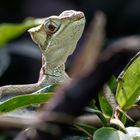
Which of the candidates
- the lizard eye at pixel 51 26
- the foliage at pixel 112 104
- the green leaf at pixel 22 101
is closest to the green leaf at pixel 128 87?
the foliage at pixel 112 104

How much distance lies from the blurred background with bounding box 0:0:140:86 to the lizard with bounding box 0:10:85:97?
204 centimetres

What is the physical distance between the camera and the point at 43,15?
20.5 feet

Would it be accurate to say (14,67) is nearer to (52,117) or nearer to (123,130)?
(123,130)

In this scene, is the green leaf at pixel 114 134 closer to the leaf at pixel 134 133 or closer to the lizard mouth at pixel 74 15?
the leaf at pixel 134 133

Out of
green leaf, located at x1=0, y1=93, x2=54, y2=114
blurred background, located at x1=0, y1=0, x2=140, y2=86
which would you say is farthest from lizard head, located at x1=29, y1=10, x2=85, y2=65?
blurred background, located at x1=0, y1=0, x2=140, y2=86

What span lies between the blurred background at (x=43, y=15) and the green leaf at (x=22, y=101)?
11.1 feet

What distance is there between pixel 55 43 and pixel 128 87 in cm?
119

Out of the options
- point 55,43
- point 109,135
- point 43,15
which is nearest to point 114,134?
point 109,135

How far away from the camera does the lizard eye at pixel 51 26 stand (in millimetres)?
2717

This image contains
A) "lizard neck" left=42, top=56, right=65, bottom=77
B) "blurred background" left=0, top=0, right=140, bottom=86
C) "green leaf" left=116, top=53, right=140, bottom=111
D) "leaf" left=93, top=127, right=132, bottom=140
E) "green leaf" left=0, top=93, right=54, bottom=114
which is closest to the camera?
"leaf" left=93, top=127, right=132, bottom=140

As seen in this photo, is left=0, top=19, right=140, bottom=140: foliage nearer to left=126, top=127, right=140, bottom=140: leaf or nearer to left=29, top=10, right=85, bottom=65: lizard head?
left=126, top=127, right=140, bottom=140: leaf

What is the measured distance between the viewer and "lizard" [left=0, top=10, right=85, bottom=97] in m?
2.70

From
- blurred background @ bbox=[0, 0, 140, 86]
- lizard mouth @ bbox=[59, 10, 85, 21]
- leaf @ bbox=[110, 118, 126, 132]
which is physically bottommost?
blurred background @ bbox=[0, 0, 140, 86]

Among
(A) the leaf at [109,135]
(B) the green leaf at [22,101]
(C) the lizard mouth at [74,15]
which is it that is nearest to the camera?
(A) the leaf at [109,135]
